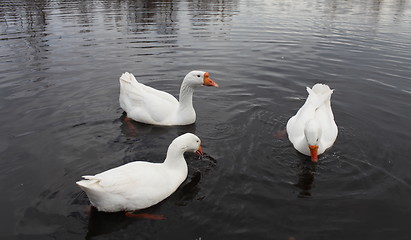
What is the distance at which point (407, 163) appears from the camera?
6.65 meters

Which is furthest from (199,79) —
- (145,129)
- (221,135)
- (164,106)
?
(145,129)

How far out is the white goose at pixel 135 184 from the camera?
4929mm

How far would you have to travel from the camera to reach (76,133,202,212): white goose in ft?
16.2

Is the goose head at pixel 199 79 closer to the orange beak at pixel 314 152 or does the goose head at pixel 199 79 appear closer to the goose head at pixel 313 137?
the goose head at pixel 313 137

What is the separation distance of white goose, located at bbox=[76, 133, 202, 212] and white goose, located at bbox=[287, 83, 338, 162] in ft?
7.94

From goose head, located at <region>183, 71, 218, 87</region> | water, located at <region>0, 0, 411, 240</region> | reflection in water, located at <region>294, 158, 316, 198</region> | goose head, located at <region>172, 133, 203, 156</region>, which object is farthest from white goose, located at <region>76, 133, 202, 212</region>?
goose head, located at <region>183, 71, 218, 87</region>

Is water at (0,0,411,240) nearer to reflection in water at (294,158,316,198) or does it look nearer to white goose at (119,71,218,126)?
reflection in water at (294,158,316,198)

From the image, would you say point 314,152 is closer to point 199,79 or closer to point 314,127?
point 314,127

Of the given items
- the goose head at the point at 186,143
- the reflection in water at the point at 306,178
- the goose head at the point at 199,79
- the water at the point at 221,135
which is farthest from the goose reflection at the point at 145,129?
the reflection in water at the point at 306,178

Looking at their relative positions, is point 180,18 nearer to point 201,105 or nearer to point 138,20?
point 138,20

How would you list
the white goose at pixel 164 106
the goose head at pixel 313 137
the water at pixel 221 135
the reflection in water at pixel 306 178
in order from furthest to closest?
the white goose at pixel 164 106 < the goose head at pixel 313 137 < the reflection in water at pixel 306 178 < the water at pixel 221 135

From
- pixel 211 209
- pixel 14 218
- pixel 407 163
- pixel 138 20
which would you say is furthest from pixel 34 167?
pixel 138 20

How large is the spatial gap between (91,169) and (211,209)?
250cm

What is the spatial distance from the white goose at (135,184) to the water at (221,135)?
218 mm
